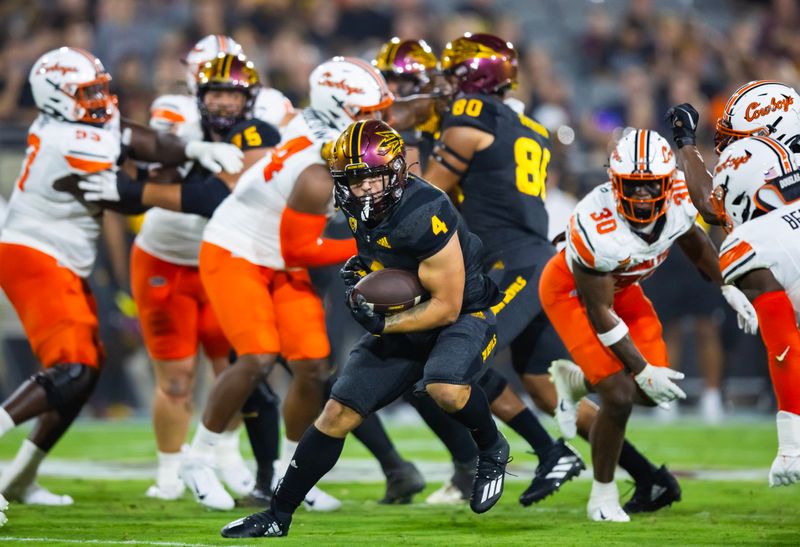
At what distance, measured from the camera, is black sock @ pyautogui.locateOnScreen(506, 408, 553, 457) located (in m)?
5.93

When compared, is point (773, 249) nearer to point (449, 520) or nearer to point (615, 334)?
point (615, 334)

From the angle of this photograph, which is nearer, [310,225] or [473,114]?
[310,225]

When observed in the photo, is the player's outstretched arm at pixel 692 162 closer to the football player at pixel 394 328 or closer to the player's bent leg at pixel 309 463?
the football player at pixel 394 328

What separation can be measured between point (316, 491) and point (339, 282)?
4.53 meters

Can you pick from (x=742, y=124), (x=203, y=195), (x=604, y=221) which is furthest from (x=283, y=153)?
(x=742, y=124)

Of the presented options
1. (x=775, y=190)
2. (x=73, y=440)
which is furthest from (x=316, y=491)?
(x=73, y=440)

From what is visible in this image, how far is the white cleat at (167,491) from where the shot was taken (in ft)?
21.3

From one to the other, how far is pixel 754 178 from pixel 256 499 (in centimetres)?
276

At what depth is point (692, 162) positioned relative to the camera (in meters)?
5.34

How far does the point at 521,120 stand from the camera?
6.34 meters

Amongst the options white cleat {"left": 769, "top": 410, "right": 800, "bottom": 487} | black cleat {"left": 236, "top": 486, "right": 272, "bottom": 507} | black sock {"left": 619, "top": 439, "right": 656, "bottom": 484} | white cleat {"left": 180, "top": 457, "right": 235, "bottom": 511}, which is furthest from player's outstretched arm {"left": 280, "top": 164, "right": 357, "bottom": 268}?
white cleat {"left": 769, "top": 410, "right": 800, "bottom": 487}

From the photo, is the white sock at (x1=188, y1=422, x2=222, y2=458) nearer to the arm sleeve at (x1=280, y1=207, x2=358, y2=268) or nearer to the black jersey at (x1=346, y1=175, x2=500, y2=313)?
the arm sleeve at (x1=280, y1=207, x2=358, y2=268)

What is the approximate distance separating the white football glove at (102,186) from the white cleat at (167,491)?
1509 millimetres

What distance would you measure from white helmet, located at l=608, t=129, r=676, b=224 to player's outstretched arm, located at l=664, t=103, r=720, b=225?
12 centimetres
